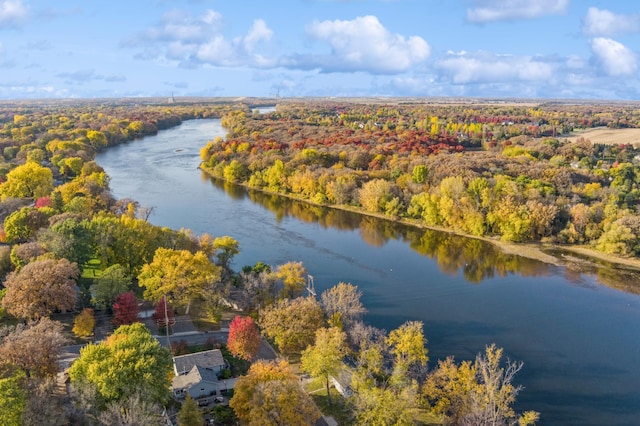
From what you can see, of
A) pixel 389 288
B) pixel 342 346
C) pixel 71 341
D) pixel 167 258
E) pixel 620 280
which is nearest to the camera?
pixel 342 346

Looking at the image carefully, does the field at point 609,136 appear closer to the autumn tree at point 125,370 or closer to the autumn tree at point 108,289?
the autumn tree at point 108,289

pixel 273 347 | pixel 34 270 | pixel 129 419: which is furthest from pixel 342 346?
pixel 34 270

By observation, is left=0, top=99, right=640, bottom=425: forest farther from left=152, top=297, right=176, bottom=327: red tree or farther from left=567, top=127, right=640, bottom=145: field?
left=567, top=127, right=640, bottom=145: field

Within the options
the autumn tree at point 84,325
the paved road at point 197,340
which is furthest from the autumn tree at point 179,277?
the autumn tree at point 84,325

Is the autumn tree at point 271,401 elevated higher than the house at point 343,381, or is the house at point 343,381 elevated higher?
the autumn tree at point 271,401

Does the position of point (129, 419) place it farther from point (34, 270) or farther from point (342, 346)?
point (34, 270)

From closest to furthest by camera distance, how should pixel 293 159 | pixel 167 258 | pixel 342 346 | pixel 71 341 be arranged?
pixel 342 346, pixel 71 341, pixel 167 258, pixel 293 159

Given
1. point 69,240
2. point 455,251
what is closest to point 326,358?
point 69,240
